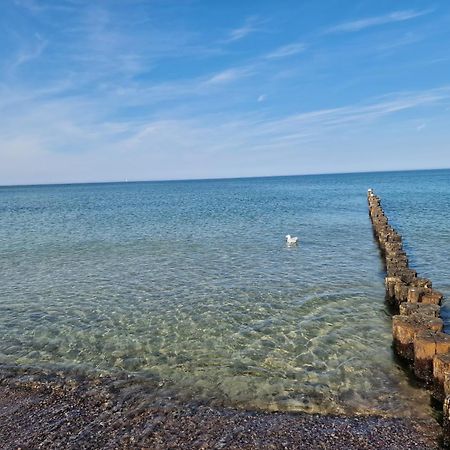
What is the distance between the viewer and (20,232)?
1416 inches

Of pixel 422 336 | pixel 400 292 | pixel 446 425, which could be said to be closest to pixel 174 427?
pixel 446 425

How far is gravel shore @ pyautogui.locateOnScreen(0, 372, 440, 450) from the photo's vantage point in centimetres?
701

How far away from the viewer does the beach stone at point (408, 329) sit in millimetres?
9422

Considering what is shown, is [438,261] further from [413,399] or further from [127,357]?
[127,357]

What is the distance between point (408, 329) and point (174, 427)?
5.95m

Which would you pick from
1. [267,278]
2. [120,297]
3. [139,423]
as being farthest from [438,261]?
[139,423]

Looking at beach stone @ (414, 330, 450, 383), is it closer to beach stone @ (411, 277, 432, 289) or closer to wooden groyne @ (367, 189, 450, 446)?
wooden groyne @ (367, 189, 450, 446)

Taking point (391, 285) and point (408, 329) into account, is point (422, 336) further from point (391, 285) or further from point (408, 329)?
point (391, 285)

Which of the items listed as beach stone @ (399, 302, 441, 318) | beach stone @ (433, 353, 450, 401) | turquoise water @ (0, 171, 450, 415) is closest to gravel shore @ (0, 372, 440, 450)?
turquoise water @ (0, 171, 450, 415)

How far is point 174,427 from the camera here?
295 inches

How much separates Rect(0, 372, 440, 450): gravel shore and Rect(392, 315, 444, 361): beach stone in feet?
7.61

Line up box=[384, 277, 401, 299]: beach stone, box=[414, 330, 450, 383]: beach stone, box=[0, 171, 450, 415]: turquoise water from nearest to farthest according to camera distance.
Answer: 1. box=[414, 330, 450, 383]: beach stone
2. box=[0, 171, 450, 415]: turquoise water
3. box=[384, 277, 401, 299]: beach stone

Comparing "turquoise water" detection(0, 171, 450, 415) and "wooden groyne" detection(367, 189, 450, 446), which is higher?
"wooden groyne" detection(367, 189, 450, 446)

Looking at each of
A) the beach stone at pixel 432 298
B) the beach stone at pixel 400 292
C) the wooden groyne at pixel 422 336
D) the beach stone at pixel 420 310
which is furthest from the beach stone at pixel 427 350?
the beach stone at pixel 400 292
